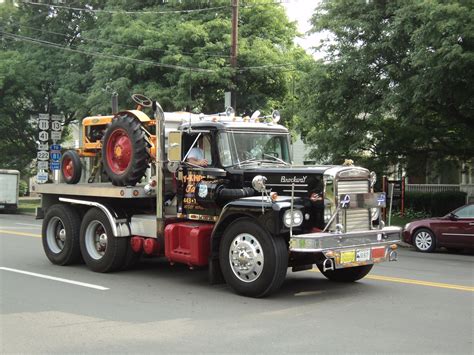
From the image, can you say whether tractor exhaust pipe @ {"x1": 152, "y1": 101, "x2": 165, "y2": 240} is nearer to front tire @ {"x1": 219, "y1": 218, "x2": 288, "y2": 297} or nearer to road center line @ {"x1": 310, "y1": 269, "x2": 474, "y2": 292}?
front tire @ {"x1": 219, "y1": 218, "x2": 288, "y2": 297}

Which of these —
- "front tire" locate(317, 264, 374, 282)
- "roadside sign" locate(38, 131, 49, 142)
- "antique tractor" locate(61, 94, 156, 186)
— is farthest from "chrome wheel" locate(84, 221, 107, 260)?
"roadside sign" locate(38, 131, 49, 142)

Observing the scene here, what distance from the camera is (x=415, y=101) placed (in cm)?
1575

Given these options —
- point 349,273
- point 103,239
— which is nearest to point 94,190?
point 103,239

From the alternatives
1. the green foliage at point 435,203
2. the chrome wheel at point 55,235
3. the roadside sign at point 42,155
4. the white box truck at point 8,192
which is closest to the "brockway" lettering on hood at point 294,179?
the chrome wheel at point 55,235

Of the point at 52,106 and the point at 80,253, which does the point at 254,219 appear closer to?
the point at 80,253

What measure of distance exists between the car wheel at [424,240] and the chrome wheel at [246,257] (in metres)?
8.81

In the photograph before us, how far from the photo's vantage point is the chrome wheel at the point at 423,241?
15.4 metres

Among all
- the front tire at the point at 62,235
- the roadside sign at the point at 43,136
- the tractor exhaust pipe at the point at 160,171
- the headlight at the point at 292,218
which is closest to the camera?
the headlight at the point at 292,218

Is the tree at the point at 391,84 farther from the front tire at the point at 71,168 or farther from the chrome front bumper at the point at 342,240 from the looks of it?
the front tire at the point at 71,168

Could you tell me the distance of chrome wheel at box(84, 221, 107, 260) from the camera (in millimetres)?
10391

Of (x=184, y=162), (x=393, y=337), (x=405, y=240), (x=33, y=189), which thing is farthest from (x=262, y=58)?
(x=393, y=337)

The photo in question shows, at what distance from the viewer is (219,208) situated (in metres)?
8.80

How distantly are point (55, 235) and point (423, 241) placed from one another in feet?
31.1

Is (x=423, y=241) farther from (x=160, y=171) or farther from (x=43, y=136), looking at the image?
(x=43, y=136)
